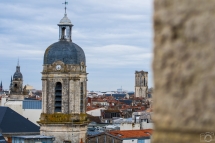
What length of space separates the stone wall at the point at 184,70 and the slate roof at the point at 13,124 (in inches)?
Answer: 2009

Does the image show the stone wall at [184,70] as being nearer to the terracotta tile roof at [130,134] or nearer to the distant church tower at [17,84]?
the terracotta tile roof at [130,134]

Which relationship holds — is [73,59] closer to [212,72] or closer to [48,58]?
[48,58]

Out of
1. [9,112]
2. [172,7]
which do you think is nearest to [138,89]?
[9,112]

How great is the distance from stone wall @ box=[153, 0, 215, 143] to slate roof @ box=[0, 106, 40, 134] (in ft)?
167

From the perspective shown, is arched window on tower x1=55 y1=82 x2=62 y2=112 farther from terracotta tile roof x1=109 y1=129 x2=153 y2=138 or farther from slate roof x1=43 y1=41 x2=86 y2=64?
terracotta tile roof x1=109 y1=129 x2=153 y2=138

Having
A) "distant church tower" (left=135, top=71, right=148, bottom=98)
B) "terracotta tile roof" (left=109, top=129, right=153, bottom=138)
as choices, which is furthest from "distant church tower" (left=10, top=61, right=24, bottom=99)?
"distant church tower" (left=135, top=71, right=148, bottom=98)

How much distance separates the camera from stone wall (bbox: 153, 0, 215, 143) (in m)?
2.25

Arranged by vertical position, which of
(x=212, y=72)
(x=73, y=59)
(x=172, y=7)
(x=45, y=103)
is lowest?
(x=212, y=72)

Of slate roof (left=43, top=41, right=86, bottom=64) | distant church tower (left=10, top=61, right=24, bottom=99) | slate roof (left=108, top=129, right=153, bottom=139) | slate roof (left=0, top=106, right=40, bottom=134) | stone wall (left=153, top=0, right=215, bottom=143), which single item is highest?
distant church tower (left=10, top=61, right=24, bottom=99)

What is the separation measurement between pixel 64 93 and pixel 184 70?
3665 centimetres

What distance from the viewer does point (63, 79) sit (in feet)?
128

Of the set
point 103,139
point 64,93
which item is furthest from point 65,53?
point 103,139

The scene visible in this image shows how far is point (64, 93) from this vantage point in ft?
127

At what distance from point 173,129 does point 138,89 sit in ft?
595
